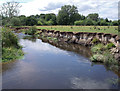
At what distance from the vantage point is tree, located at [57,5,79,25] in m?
64.0

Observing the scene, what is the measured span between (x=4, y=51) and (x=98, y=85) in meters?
9.48

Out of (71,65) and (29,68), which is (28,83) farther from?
(71,65)

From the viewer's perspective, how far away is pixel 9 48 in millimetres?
14180

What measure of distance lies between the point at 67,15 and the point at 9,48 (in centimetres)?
5463

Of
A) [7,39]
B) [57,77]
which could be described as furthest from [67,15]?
[57,77]

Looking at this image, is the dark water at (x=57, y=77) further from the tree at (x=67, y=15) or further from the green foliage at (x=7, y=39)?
the tree at (x=67, y=15)

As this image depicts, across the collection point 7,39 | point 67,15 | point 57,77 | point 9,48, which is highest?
point 67,15

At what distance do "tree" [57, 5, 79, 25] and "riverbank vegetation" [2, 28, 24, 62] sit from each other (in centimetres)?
4925

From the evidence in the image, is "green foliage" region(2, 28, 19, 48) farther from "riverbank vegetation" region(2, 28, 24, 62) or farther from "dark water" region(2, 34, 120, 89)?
"dark water" region(2, 34, 120, 89)

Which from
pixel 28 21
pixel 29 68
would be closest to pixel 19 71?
pixel 29 68

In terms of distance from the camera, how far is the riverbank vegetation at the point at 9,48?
12439 millimetres

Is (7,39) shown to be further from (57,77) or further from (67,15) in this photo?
(67,15)

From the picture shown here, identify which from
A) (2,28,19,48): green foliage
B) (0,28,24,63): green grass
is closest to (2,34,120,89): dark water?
(0,28,24,63): green grass

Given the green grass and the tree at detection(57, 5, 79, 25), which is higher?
the tree at detection(57, 5, 79, 25)
